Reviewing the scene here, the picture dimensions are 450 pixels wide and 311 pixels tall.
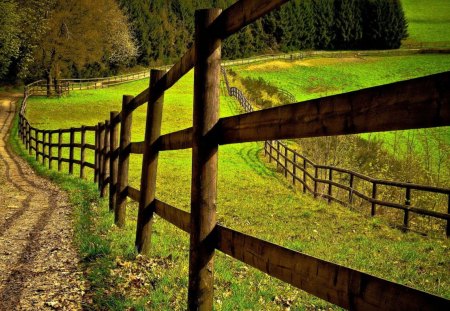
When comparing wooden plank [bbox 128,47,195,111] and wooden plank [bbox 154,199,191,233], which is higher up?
wooden plank [bbox 128,47,195,111]

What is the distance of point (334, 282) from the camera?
2322 mm

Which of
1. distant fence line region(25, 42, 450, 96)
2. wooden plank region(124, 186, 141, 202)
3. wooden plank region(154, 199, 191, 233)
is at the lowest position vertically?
wooden plank region(124, 186, 141, 202)

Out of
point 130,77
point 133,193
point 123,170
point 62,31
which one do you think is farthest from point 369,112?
point 130,77

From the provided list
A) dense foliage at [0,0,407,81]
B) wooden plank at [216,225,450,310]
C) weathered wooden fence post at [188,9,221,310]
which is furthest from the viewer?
dense foliage at [0,0,407,81]

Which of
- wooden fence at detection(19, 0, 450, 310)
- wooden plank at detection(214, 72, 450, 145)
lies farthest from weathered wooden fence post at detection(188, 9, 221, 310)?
wooden plank at detection(214, 72, 450, 145)

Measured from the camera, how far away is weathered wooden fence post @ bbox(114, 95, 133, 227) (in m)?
A: 7.58

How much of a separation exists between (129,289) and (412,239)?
8.09m

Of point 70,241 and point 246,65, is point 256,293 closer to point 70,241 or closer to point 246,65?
point 70,241

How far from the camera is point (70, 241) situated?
23.0ft

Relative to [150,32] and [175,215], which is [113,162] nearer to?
[175,215]

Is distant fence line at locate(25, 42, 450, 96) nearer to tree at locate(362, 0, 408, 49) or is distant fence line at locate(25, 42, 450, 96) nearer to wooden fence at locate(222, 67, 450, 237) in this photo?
tree at locate(362, 0, 408, 49)

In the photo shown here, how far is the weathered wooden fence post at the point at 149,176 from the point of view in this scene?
19.1 feet

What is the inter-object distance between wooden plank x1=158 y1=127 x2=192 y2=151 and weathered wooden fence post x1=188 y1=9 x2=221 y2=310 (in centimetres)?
47

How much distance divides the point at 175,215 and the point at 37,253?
8.46 ft
